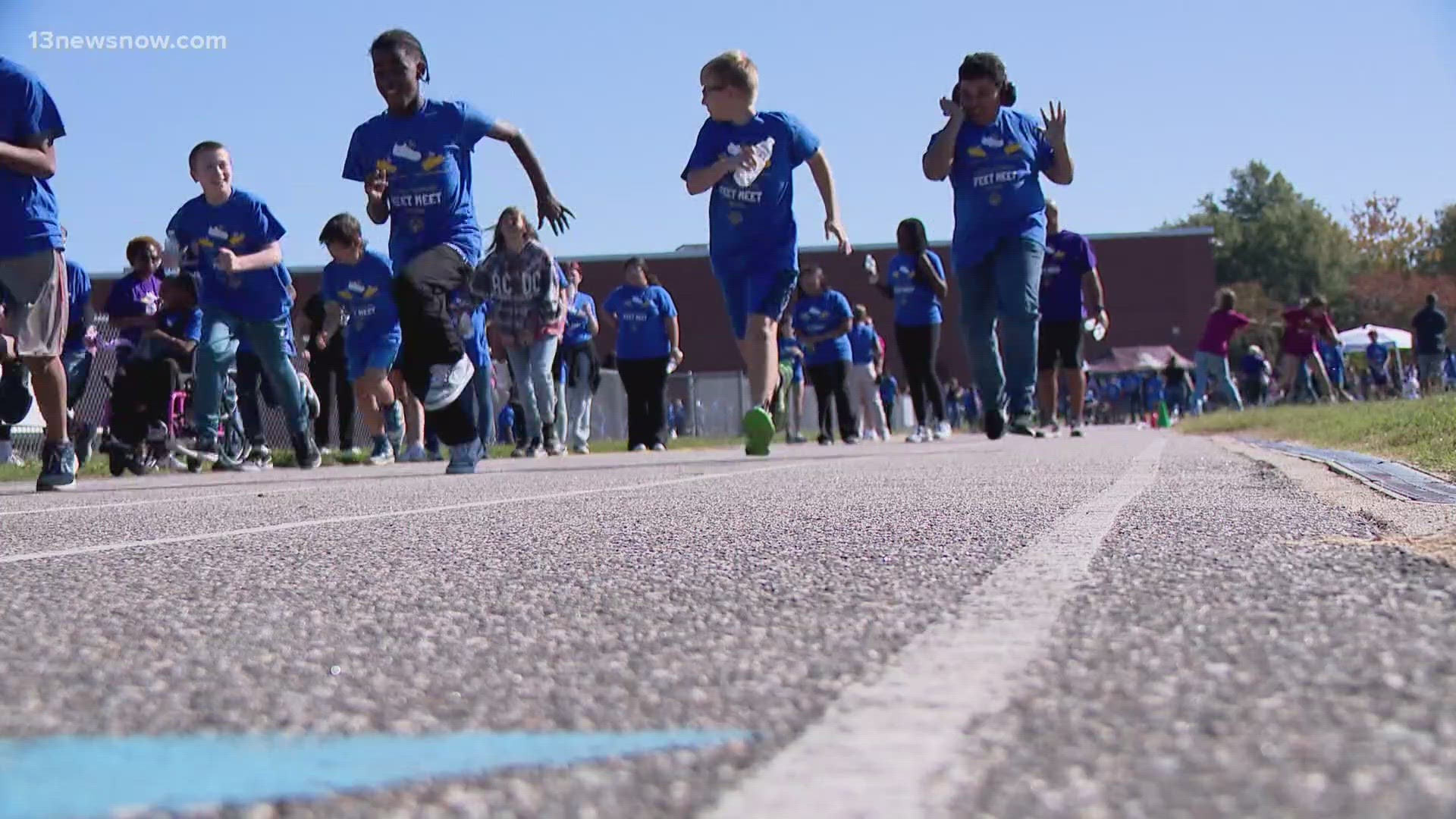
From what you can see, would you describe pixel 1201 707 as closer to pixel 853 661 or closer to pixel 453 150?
pixel 853 661

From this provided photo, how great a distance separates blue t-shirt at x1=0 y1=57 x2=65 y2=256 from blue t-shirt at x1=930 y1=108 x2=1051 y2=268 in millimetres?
4867

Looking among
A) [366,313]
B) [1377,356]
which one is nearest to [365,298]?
[366,313]

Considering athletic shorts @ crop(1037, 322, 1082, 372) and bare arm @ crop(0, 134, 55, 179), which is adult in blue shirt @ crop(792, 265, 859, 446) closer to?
athletic shorts @ crop(1037, 322, 1082, 372)

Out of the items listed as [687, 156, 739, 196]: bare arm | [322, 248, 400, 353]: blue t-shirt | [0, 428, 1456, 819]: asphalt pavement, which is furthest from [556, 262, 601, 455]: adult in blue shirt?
[0, 428, 1456, 819]: asphalt pavement

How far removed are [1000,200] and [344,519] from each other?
6.16 meters

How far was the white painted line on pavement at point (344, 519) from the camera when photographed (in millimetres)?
3826

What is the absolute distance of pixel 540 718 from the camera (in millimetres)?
1691

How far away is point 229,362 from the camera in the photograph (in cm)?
1060

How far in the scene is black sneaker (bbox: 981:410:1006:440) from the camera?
10.6 meters

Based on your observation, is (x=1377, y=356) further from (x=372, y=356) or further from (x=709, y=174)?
(x=709, y=174)

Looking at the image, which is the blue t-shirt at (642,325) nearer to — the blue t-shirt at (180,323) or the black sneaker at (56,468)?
the blue t-shirt at (180,323)

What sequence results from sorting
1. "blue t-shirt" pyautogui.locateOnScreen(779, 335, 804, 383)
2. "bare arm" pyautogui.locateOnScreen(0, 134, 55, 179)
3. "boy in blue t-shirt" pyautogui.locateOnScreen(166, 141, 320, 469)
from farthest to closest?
1. "blue t-shirt" pyautogui.locateOnScreen(779, 335, 804, 383)
2. "boy in blue t-shirt" pyautogui.locateOnScreen(166, 141, 320, 469)
3. "bare arm" pyautogui.locateOnScreen(0, 134, 55, 179)

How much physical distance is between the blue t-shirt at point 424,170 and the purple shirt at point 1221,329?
1449cm

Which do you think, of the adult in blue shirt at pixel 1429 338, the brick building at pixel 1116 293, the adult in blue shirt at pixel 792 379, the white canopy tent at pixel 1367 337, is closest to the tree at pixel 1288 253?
the brick building at pixel 1116 293
